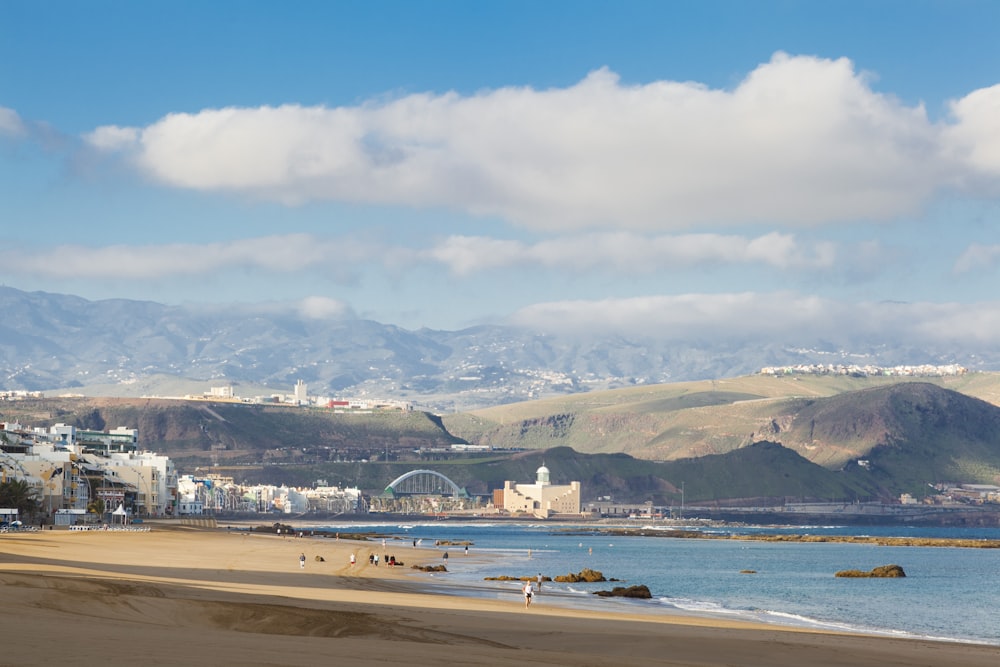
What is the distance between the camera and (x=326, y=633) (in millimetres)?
35375

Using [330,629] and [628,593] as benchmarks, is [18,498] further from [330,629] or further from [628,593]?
[330,629]

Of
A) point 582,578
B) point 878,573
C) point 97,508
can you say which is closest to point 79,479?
point 97,508

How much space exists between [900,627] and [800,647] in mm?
20702

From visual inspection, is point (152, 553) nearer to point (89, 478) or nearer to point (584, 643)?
point (584, 643)

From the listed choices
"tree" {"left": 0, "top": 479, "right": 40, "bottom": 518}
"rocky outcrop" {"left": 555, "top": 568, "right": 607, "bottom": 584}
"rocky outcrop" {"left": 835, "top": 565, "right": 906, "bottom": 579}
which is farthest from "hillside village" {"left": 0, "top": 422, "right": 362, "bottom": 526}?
"rocky outcrop" {"left": 835, "top": 565, "right": 906, "bottom": 579}

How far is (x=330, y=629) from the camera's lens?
3625 centimetres

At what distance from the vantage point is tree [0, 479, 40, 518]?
122750 mm

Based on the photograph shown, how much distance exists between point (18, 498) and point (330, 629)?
97.6m

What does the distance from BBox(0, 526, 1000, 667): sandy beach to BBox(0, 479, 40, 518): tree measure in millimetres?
52069

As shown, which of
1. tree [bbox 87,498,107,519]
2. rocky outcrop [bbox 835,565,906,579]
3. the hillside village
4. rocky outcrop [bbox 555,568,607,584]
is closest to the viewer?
rocky outcrop [bbox 555,568,607,584]

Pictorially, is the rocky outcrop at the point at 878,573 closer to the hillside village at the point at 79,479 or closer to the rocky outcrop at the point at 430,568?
the rocky outcrop at the point at 430,568

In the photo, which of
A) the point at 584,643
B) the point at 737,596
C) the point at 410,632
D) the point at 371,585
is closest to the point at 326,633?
the point at 410,632

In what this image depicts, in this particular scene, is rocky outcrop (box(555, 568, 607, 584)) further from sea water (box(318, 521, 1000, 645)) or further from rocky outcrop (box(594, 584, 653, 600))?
rocky outcrop (box(594, 584, 653, 600))

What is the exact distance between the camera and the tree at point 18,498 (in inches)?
4833
